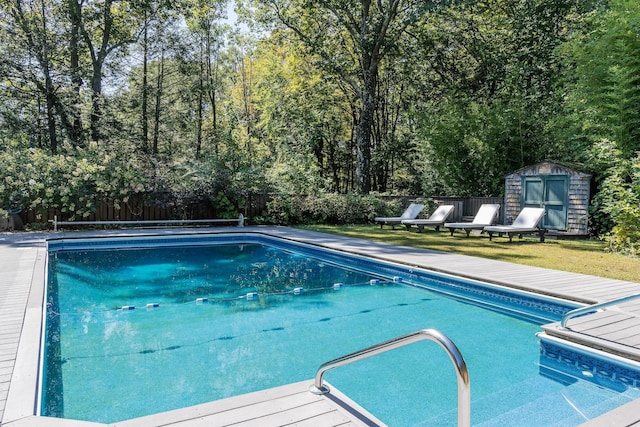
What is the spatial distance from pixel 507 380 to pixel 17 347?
3858 millimetres

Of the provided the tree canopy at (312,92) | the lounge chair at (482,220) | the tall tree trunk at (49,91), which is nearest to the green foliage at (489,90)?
the tree canopy at (312,92)

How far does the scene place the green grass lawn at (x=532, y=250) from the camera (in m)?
6.97

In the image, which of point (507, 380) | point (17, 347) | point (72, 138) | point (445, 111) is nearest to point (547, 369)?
point (507, 380)

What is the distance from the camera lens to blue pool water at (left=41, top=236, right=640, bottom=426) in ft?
10.5

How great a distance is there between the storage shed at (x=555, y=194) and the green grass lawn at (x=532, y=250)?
81 centimetres

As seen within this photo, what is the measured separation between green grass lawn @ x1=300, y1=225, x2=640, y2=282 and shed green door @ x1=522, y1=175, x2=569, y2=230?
2.70 feet

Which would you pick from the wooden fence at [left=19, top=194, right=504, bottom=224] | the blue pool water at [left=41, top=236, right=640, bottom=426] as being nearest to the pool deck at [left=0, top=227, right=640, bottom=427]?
the blue pool water at [left=41, top=236, right=640, bottom=426]

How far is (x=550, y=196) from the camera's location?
12188mm

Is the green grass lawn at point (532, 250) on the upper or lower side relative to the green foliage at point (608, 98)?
lower

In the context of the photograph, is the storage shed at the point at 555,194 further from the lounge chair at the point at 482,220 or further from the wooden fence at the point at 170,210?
the lounge chair at the point at 482,220

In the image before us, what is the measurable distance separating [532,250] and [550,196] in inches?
152

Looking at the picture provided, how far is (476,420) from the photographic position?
295cm

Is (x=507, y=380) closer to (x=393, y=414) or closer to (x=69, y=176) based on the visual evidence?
(x=393, y=414)

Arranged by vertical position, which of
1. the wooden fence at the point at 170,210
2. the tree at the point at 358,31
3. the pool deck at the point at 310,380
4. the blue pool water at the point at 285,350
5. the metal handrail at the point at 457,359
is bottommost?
the blue pool water at the point at 285,350
